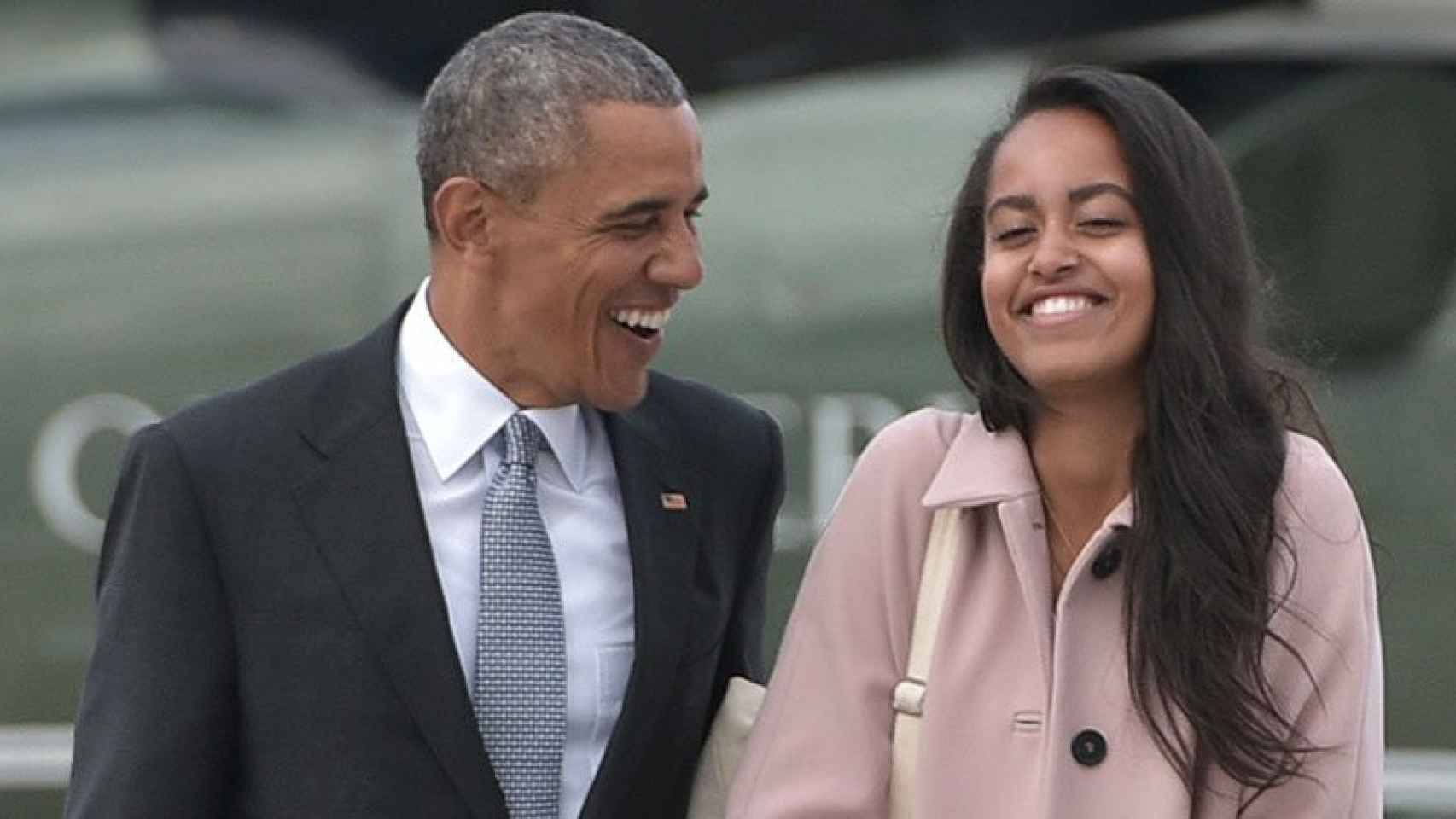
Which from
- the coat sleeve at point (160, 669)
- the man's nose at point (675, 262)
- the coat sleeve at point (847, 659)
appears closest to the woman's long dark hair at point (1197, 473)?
the coat sleeve at point (847, 659)

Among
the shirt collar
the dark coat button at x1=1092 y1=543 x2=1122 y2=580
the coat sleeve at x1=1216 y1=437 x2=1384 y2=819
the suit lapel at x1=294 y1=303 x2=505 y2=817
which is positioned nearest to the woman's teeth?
the shirt collar

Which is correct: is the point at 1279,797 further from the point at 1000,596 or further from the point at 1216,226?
the point at 1216,226

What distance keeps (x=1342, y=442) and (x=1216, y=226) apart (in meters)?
2.41

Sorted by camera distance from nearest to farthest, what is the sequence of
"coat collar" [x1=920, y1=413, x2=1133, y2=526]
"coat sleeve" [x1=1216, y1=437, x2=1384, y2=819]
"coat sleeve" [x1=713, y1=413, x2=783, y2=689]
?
1. "coat sleeve" [x1=1216, y1=437, x2=1384, y2=819]
2. "coat collar" [x1=920, y1=413, x2=1133, y2=526]
3. "coat sleeve" [x1=713, y1=413, x2=783, y2=689]

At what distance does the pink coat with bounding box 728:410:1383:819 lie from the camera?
2.61 meters

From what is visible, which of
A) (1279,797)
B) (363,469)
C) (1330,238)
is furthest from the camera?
(1330,238)

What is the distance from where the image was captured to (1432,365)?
5008mm

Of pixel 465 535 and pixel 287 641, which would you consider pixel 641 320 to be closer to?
pixel 465 535

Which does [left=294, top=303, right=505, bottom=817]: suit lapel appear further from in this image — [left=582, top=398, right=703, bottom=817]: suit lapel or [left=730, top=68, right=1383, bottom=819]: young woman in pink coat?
[left=730, top=68, right=1383, bottom=819]: young woman in pink coat

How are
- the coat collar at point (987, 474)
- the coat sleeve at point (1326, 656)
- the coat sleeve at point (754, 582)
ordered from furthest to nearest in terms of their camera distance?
1. the coat sleeve at point (754, 582)
2. the coat collar at point (987, 474)
3. the coat sleeve at point (1326, 656)

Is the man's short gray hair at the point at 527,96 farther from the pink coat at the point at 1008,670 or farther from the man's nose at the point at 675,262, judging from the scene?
the pink coat at the point at 1008,670

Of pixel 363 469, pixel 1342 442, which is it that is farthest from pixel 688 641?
pixel 1342 442

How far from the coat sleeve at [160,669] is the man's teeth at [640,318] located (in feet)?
1.43

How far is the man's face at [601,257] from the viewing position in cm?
276
